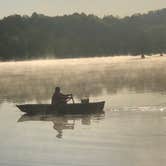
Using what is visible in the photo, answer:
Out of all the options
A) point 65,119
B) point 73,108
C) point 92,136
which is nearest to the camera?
point 92,136

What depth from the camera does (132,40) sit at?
112 m

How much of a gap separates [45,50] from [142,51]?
1599 centimetres

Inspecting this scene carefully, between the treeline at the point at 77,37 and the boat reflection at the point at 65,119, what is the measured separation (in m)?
74.2

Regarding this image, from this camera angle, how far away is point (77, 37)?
111 meters

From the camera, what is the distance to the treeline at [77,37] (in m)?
108

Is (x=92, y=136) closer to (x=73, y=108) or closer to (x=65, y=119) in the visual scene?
(x=65, y=119)

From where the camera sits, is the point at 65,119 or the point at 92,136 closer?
the point at 92,136

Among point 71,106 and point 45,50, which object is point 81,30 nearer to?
point 45,50

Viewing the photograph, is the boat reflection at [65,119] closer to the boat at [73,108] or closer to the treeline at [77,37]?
the boat at [73,108]

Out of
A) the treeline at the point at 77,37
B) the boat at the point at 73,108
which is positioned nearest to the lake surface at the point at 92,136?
the boat at the point at 73,108

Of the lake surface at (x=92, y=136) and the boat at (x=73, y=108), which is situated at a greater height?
the boat at (x=73, y=108)

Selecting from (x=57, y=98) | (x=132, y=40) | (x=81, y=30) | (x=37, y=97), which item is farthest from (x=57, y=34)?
(x=57, y=98)

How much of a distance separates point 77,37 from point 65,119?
268 ft

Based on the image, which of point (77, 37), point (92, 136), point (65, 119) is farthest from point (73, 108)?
point (77, 37)
